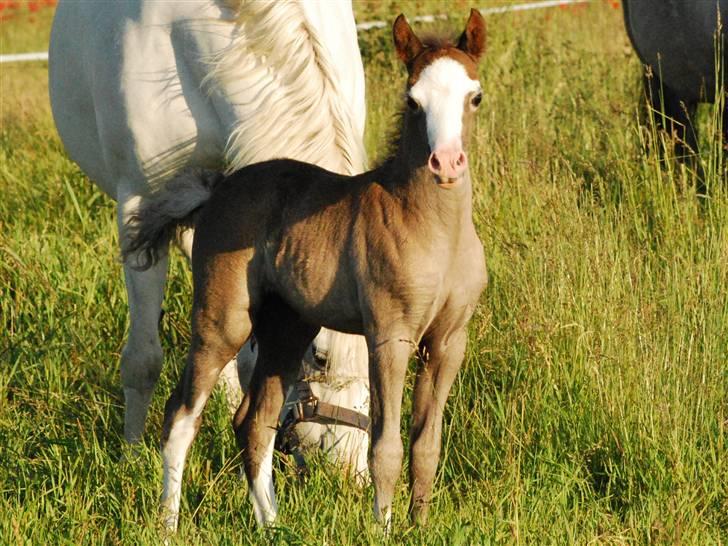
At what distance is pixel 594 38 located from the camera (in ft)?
32.8

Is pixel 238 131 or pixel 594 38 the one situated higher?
pixel 238 131

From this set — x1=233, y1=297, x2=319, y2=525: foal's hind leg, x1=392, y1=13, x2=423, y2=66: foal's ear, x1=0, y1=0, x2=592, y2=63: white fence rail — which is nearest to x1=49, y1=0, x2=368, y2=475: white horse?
x1=233, y1=297, x2=319, y2=525: foal's hind leg

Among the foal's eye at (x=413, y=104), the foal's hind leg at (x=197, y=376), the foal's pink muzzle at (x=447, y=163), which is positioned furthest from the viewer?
the foal's hind leg at (x=197, y=376)

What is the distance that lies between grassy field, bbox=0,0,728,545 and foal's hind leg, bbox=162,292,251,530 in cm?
11

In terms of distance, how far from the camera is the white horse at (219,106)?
147 inches

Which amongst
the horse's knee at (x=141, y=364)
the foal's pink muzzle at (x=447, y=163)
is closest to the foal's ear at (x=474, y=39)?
the foal's pink muzzle at (x=447, y=163)

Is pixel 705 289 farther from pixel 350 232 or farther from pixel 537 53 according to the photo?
pixel 537 53

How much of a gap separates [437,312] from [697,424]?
1.15m

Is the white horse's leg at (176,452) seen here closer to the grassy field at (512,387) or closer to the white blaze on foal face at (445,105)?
the grassy field at (512,387)

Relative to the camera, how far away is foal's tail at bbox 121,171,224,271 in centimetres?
347

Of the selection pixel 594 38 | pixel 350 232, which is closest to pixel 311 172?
pixel 350 232

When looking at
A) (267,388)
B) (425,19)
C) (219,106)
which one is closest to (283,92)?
(219,106)

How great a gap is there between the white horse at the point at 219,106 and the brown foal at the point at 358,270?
0.31 metres

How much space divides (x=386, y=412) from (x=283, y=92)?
122 centimetres
